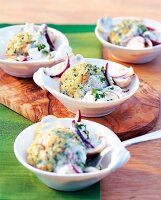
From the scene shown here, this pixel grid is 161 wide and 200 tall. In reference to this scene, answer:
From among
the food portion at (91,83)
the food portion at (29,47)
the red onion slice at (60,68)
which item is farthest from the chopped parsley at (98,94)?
the food portion at (29,47)

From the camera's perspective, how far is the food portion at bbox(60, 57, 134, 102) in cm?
169

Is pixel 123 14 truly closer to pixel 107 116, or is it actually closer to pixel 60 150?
pixel 107 116

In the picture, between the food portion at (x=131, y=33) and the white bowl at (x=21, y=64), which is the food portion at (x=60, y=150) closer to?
the white bowl at (x=21, y=64)

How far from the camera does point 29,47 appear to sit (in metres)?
1.99

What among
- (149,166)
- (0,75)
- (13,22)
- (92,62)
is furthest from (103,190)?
(13,22)

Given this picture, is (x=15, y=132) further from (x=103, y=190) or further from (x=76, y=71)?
(x=103, y=190)

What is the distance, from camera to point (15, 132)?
167 cm

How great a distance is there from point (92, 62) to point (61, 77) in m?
0.17

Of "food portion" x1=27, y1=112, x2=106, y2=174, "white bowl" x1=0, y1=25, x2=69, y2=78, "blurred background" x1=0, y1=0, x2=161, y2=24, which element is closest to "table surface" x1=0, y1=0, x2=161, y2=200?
"blurred background" x1=0, y1=0, x2=161, y2=24

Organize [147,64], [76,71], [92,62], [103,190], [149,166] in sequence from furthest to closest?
[147,64]
[92,62]
[76,71]
[149,166]
[103,190]

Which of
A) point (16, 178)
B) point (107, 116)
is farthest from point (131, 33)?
point (16, 178)

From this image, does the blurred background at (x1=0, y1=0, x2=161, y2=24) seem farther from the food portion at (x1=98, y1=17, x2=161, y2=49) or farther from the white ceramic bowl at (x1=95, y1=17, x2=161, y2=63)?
the white ceramic bowl at (x1=95, y1=17, x2=161, y2=63)

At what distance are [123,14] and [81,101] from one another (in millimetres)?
1265

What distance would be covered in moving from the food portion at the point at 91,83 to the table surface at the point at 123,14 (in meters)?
0.18
